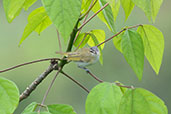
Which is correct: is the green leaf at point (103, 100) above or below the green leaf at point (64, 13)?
below

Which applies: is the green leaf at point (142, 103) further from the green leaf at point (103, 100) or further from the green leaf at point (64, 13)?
the green leaf at point (64, 13)

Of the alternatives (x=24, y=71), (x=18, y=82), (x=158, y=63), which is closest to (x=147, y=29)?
(x=158, y=63)

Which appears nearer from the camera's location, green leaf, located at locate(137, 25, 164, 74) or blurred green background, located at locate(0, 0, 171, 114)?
green leaf, located at locate(137, 25, 164, 74)

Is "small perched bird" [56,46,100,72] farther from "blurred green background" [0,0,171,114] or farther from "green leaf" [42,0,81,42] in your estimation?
"blurred green background" [0,0,171,114]

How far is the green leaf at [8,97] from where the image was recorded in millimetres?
425

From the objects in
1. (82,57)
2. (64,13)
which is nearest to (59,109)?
(82,57)

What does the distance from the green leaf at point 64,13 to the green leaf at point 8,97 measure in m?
0.13

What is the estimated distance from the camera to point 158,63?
524 mm

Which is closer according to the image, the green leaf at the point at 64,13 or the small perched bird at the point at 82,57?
the green leaf at the point at 64,13

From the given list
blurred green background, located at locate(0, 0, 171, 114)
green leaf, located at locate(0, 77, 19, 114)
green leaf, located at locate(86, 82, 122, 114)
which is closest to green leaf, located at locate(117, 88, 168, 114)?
green leaf, located at locate(86, 82, 122, 114)

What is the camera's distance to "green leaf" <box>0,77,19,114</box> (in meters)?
0.43

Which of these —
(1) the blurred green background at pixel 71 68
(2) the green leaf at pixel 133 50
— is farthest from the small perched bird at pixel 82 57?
(1) the blurred green background at pixel 71 68

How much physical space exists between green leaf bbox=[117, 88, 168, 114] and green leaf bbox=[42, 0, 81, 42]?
133 mm

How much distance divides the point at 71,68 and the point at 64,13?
4.67m
